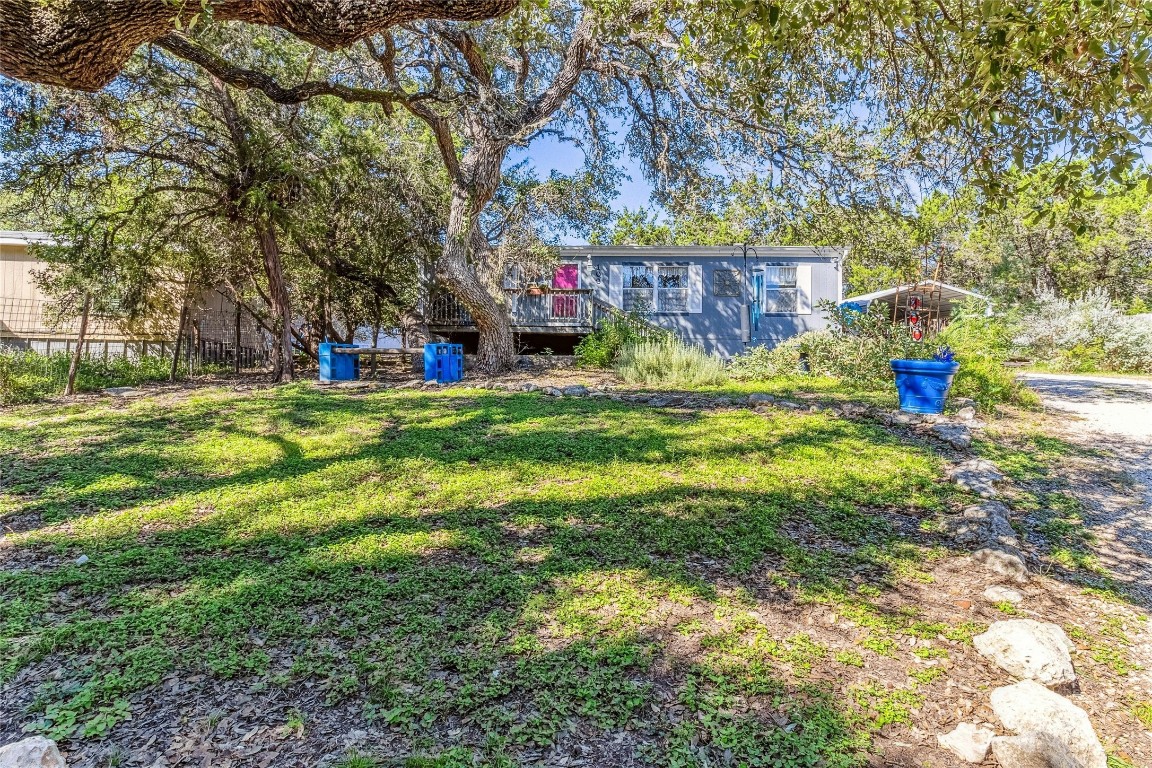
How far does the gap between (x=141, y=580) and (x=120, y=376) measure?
7958 millimetres

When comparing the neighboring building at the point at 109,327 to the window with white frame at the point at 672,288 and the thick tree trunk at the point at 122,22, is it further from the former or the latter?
the window with white frame at the point at 672,288

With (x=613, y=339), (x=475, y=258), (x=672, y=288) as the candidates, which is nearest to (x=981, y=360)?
(x=613, y=339)

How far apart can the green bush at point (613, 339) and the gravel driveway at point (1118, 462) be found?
20.1ft

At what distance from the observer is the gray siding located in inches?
535

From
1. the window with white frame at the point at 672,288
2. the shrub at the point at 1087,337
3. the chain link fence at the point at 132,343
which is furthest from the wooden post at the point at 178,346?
the shrub at the point at 1087,337

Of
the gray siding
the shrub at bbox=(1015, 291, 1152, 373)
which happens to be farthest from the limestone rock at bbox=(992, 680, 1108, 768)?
the shrub at bbox=(1015, 291, 1152, 373)

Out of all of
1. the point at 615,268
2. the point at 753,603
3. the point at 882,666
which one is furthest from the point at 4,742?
the point at 615,268

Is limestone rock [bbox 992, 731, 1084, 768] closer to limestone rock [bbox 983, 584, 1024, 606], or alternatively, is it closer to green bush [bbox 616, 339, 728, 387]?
limestone rock [bbox 983, 584, 1024, 606]

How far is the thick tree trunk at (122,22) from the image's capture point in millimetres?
2514

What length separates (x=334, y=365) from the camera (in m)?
8.73

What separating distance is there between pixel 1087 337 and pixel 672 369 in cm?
1192

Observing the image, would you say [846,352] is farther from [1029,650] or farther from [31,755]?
[31,755]

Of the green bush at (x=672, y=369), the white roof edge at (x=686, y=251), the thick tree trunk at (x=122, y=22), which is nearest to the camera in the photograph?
the thick tree trunk at (x=122, y=22)

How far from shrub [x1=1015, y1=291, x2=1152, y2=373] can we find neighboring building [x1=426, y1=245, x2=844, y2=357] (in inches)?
222
